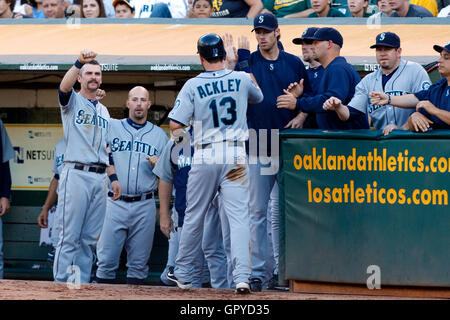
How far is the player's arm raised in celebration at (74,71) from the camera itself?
615 cm

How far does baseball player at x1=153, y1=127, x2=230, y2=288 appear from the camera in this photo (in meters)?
6.68

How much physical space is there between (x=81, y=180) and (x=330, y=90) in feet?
7.46

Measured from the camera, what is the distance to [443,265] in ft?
18.0

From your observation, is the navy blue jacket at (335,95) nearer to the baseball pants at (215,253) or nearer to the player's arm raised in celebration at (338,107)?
the player's arm raised in celebration at (338,107)

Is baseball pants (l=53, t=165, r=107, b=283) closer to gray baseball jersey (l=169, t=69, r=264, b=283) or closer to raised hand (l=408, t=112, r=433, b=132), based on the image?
gray baseball jersey (l=169, t=69, r=264, b=283)

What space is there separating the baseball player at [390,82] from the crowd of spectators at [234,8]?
7.84 feet

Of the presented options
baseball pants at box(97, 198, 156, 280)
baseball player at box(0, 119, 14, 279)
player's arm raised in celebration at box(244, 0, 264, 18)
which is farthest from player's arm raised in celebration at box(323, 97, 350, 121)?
baseball player at box(0, 119, 14, 279)

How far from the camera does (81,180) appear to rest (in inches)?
275

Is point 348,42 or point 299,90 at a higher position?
point 348,42

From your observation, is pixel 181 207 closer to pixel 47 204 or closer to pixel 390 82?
pixel 47 204

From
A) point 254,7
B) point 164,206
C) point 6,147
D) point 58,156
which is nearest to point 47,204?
point 58,156

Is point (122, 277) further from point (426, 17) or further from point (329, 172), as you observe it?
point (426, 17)

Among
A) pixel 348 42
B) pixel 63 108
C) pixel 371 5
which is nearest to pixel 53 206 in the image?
pixel 63 108
